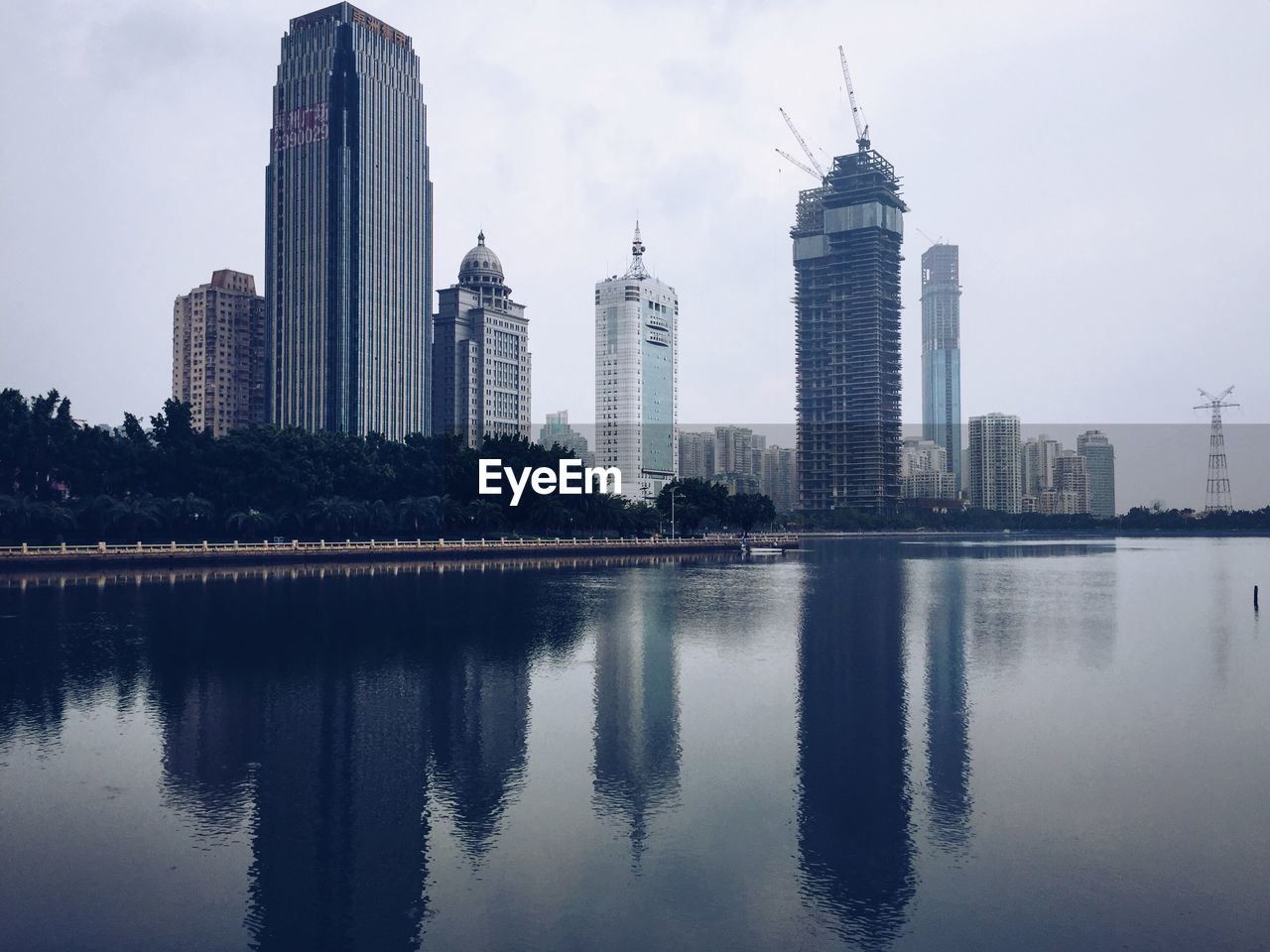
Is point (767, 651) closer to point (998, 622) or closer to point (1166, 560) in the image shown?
point (998, 622)

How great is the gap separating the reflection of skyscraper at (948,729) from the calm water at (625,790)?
131mm

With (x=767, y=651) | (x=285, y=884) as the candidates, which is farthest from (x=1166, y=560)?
(x=285, y=884)

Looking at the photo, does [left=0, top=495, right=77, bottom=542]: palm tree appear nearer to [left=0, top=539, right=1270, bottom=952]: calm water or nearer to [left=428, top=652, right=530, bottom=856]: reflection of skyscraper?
[left=0, top=539, right=1270, bottom=952]: calm water

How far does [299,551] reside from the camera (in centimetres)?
9106

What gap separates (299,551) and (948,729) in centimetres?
7777

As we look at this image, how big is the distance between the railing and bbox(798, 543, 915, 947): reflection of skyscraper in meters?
61.8

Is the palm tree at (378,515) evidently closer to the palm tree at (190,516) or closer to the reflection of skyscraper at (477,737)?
the palm tree at (190,516)

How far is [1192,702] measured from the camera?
29.9 meters

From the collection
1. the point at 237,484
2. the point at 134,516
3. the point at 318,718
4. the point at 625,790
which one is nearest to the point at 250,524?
the point at 237,484

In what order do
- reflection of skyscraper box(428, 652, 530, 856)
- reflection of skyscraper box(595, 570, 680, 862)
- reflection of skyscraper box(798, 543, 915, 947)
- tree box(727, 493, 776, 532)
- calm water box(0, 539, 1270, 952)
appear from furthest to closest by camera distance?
tree box(727, 493, 776, 532)
reflection of skyscraper box(595, 570, 680, 862)
reflection of skyscraper box(428, 652, 530, 856)
reflection of skyscraper box(798, 543, 915, 947)
calm water box(0, 539, 1270, 952)

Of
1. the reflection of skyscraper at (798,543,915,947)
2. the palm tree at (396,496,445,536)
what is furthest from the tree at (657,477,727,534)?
the reflection of skyscraper at (798,543,915,947)

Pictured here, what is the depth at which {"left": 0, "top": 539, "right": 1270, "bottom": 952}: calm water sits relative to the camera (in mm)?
13703

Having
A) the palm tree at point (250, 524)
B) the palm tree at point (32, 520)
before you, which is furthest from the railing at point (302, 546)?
the palm tree at point (250, 524)

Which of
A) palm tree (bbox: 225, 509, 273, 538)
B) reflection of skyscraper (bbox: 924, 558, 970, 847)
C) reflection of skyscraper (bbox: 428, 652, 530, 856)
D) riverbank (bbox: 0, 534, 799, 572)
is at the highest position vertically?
palm tree (bbox: 225, 509, 273, 538)
